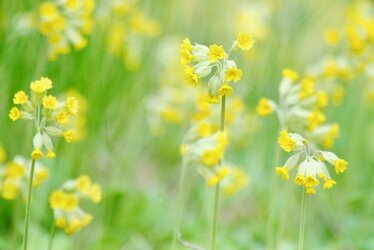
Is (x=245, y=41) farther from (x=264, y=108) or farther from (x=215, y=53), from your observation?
(x=264, y=108)

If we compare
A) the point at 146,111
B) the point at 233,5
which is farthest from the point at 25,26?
the point at 233,5

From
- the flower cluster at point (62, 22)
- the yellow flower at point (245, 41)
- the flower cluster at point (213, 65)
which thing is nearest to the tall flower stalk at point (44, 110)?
the flower cluster at point (213, 65)

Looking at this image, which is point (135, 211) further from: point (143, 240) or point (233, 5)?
point (233, 5)

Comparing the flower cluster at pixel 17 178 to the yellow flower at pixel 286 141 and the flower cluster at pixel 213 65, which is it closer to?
the flower cluster at pixel 213 65

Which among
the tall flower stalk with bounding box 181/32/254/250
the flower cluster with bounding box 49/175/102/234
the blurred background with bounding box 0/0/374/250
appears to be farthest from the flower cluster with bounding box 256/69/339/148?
the flower cluster with bounding box 49/175/102/234

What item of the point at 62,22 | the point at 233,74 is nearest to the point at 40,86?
the point at 233,74

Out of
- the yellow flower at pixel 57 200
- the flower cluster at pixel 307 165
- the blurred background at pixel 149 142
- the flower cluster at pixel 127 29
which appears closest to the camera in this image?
the flower cluster at pixel 307 165
